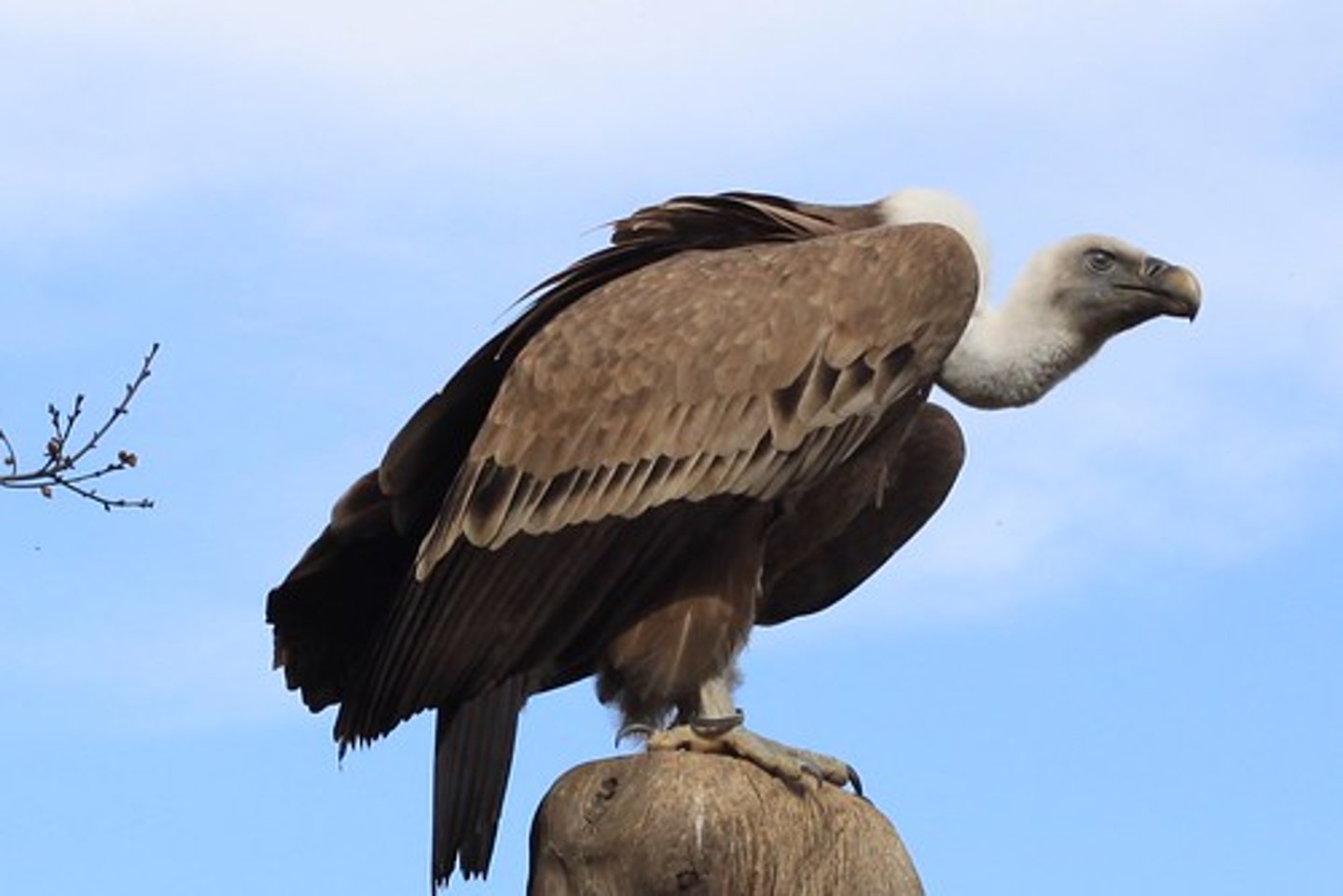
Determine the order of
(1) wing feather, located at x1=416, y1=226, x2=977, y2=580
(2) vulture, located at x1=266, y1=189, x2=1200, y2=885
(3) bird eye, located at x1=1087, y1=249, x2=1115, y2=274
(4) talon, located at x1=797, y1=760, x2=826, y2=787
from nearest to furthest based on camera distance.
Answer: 1. (4) talon, located at x1=797, y1=760, x2=826, y2=787
2. (2) vulture, located at x1=266, y1=189, x2=1200, y2=885
3. (1) wing feather, located at x1=416, y1=226, x2=977, y2=580
4. (3) bird eye, located at x1=1087, y1=249, x2=1115, y2=274

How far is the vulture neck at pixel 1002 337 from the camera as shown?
8039 mm

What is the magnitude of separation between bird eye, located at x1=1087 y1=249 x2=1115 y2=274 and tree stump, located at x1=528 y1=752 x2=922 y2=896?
2.77 m

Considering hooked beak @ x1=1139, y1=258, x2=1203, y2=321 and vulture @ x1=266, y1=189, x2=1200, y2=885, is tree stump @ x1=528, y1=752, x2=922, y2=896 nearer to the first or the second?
vulture @ x1=266, y1=189, x2=1200, y2=885

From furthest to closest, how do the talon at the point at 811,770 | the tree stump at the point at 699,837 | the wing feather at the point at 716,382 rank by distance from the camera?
the wing feather at the point at 716,382
the talon at the point at 811,770
the tree stump at the point at 699,837

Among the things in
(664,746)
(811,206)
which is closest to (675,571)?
(664,746)

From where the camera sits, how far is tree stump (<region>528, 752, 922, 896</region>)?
5.70 meters

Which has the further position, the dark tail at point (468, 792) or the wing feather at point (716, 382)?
the wing feather at point (716, 382)

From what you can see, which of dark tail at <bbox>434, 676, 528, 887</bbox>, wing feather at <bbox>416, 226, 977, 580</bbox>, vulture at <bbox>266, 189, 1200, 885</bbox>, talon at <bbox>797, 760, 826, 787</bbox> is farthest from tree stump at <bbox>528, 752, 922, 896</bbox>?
wing feather at <bbox>416, 226, 977, 580</bbox>

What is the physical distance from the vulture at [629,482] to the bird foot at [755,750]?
61cm

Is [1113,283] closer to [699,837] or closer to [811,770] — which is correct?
[811,770]

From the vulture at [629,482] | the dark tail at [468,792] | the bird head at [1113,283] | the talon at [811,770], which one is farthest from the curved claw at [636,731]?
the bird head at [1113,283]

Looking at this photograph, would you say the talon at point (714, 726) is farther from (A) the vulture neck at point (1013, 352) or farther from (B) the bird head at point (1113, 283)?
(B) the bird head at point (1113, 283)

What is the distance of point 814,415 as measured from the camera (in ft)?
24.7

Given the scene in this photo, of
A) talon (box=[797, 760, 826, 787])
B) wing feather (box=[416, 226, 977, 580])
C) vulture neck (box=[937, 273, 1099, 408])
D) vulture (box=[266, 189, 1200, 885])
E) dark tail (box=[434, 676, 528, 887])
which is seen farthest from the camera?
vulture neck (box=[937, 273, 1099, 408])
